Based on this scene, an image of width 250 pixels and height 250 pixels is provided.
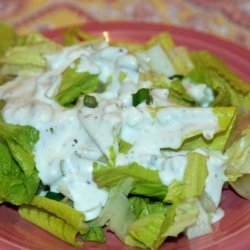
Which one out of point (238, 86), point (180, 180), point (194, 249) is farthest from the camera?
point (238, 86)

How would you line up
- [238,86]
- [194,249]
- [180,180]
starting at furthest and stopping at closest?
[238,86], [180,180], [194,249]

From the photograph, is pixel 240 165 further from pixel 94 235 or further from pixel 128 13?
pixel 128 13

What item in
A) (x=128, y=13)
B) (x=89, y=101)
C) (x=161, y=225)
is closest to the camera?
(x=161, y=225)

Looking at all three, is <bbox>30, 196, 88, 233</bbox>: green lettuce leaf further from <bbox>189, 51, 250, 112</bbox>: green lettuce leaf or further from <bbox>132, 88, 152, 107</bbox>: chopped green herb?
<bbox>189, 51, 250, 112</bbox>: green lettuce leaf

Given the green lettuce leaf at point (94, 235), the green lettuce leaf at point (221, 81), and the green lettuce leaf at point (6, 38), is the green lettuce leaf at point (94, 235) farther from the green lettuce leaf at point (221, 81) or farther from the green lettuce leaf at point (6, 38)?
the green lettuce leaf at point (6, 38)

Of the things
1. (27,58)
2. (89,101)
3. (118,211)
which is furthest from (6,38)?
(118,211)

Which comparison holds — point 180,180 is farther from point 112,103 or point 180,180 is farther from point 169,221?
point 112,103

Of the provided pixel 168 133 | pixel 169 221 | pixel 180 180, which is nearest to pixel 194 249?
pixel 169 221

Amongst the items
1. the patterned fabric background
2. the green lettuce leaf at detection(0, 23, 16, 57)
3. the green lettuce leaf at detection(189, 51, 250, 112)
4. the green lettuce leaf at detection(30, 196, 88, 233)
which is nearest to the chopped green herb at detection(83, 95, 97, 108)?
the green lettuce leaf at detection(30, 196, 88, 233)
